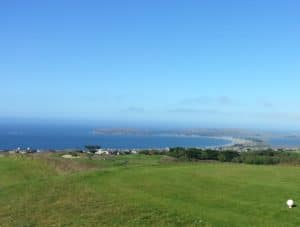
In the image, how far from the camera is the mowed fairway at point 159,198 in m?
18.0

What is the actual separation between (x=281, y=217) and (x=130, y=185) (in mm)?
8191

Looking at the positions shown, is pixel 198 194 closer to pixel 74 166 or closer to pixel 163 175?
pixel 163 175

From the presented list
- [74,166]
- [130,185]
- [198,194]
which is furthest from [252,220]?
[74,166]

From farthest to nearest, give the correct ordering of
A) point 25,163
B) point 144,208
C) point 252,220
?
point 25,163
point 144,208
point 252,220

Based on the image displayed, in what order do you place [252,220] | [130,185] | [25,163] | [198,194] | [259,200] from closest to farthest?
[252,220] < [259,200] < [198,194] < [130,185] < [25,163]

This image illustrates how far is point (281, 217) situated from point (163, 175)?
33.1 feet

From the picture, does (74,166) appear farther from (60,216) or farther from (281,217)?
(281,217)

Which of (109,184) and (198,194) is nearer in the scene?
(198,194)

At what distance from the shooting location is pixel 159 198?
824 inches

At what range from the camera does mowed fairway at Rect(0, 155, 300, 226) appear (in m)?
18.0

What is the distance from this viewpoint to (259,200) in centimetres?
2053


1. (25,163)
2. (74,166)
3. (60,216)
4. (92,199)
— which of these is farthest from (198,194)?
(25,163)

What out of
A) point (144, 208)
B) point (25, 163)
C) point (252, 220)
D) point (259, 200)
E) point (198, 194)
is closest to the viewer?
point (252, 220)

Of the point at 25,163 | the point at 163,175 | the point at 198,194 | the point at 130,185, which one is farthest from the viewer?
the point at 25,163
